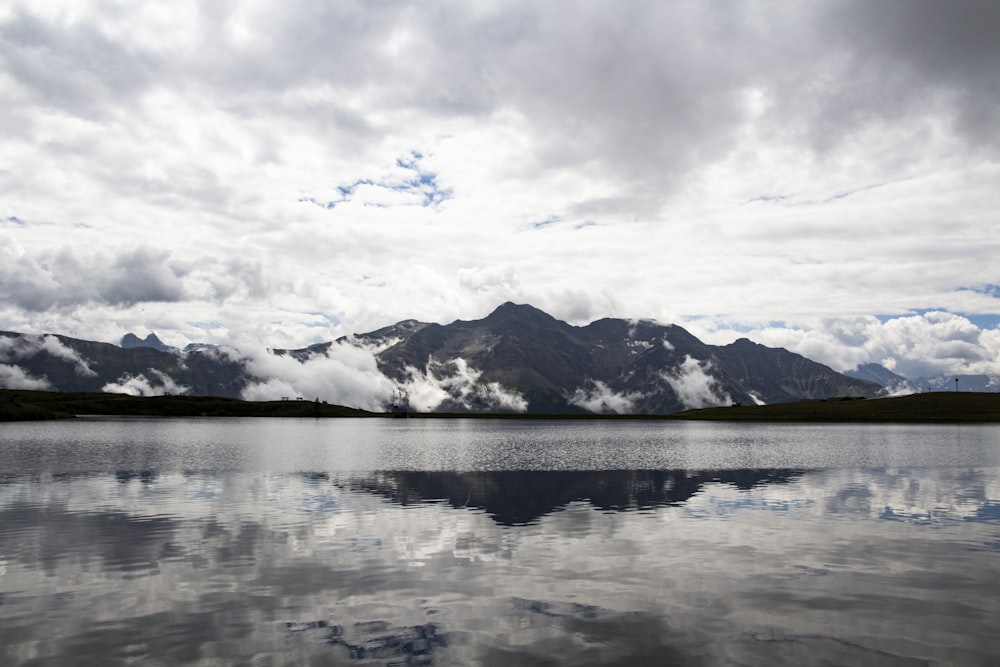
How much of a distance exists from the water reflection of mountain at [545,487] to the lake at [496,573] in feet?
2.16

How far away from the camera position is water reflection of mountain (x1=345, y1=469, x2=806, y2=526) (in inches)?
2076

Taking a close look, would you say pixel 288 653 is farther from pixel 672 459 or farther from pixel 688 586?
pixel 672 459

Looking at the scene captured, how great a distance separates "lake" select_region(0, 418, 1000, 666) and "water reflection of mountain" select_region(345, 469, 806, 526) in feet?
2.16

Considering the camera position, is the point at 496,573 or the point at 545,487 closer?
the point at 496,573

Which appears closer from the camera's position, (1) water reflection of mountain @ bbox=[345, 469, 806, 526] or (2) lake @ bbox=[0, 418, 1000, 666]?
(2) lake @ bbox=[0, 418, 1000, 666]

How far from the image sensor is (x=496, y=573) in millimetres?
30781

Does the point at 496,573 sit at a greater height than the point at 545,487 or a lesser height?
greater

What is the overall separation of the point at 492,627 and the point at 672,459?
83343 millimetres

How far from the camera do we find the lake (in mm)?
21422

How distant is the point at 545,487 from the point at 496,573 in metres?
34.4

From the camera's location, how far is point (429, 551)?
117 feet

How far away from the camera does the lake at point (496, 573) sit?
21422 millimetres

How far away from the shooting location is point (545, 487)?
6469cm

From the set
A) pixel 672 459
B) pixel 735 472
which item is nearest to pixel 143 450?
pixel 672 459
